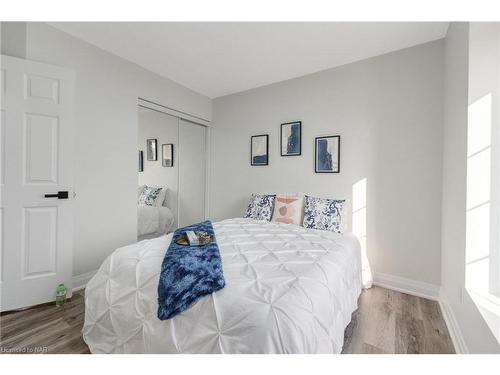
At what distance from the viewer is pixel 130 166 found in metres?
2.71

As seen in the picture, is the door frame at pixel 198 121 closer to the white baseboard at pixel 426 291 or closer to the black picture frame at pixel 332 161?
the black picture frame at pixel 332 161

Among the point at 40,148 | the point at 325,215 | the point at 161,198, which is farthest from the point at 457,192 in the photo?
the point at 40,148

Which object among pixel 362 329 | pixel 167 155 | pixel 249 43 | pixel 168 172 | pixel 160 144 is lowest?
pixel 362 329

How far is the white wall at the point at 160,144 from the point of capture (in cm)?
288

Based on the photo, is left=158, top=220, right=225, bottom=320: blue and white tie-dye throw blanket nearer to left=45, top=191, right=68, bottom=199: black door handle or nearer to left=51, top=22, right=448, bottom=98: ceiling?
left=45, top=191, right=68, bottom=199: black door handle

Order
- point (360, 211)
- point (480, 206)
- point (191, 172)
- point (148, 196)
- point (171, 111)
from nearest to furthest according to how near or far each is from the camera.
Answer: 1. point (480, 206)
2. point (360, 211)
3. point (148, 196)
4. point (171, 111)
5. point (191, 172)

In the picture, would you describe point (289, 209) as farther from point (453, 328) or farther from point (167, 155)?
point (167, 155)

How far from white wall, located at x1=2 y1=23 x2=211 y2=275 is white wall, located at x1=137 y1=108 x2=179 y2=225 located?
6.0 inches

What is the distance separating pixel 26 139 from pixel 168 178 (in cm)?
156

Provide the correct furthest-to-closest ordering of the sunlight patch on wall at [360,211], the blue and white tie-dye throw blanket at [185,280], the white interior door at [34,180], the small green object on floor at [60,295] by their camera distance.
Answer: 1. the sunlight patch on wall at [360,211]
2. the small green object on floor at [60,295]
3. the white interior door at [34,180]
4. the blue and white tie-dye throw blanket at [185,280]

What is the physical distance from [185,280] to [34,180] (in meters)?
1.80

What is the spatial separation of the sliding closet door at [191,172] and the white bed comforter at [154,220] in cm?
22

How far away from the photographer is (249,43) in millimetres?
2287

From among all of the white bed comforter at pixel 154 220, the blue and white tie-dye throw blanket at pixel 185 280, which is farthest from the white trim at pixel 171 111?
the blue and white tie-dye throw blanket at pixel 185 280
